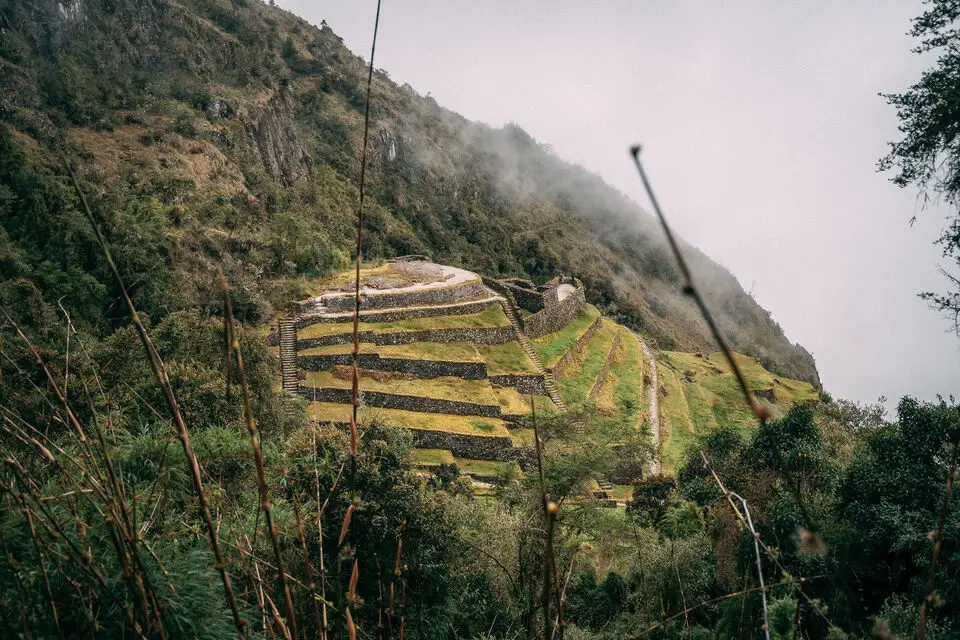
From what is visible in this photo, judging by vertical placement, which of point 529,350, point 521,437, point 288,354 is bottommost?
point 521,437

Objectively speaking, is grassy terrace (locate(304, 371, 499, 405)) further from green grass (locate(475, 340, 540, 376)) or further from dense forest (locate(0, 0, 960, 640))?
dense forest (locate(0, 0, 960, 640))

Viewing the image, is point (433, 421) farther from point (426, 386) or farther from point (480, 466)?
point (480, 466)

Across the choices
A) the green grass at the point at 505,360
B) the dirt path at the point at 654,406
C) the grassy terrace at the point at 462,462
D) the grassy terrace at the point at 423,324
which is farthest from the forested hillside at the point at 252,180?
the dirt path at the point at 654,406

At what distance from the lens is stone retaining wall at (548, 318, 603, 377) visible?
79.0ft

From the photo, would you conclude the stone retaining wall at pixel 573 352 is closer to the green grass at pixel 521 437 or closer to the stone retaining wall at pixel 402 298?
the stone retaining wall at pixel 402 298

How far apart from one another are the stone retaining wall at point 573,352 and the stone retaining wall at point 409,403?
17.1 feet

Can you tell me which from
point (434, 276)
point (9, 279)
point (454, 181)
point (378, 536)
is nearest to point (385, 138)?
point (454, 181)

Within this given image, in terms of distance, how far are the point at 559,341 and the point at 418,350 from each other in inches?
328

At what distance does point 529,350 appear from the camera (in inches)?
Answer: 953

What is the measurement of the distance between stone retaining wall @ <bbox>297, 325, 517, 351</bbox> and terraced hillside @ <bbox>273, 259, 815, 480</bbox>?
0.13 ft

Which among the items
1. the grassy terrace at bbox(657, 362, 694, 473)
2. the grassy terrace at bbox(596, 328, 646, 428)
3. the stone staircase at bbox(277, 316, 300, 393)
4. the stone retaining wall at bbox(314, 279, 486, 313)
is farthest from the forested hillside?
the grassy terrace at bbox(657, 362, 694, 473)

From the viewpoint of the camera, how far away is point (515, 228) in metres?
52.5

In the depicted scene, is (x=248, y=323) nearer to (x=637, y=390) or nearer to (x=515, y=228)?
(x=637, y=390)

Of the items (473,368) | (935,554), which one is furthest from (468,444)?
(935,554)
